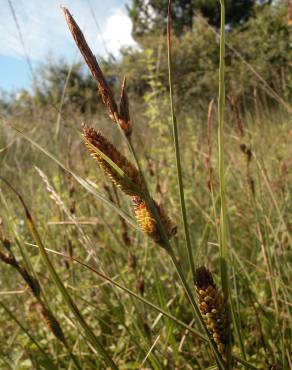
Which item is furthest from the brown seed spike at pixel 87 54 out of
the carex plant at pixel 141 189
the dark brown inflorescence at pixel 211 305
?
the dark brown inflorescence at pixel 211 305

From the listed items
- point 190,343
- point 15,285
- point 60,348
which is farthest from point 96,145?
point 15,285

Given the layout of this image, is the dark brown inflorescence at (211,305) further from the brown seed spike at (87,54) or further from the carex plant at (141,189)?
the brown seed spike at (87,54)

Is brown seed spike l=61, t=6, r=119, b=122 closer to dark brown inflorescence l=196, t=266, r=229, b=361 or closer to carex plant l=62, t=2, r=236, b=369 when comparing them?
carex plant l=62, t=2, r=236, b=369

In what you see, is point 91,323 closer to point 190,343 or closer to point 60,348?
point 60,348

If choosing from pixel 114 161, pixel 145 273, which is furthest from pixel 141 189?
pixel 145 273

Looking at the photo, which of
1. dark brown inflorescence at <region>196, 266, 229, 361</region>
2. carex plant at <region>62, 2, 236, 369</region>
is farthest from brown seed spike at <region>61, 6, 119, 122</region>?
dark brown inflorescence at <region>196, 266, 229, 361</region>

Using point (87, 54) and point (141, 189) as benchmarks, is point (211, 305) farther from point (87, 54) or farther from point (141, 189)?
point (87, 54)

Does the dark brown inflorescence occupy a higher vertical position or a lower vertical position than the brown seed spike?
lower

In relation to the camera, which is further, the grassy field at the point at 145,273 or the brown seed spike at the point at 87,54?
the grassy field at the point at 145,273
